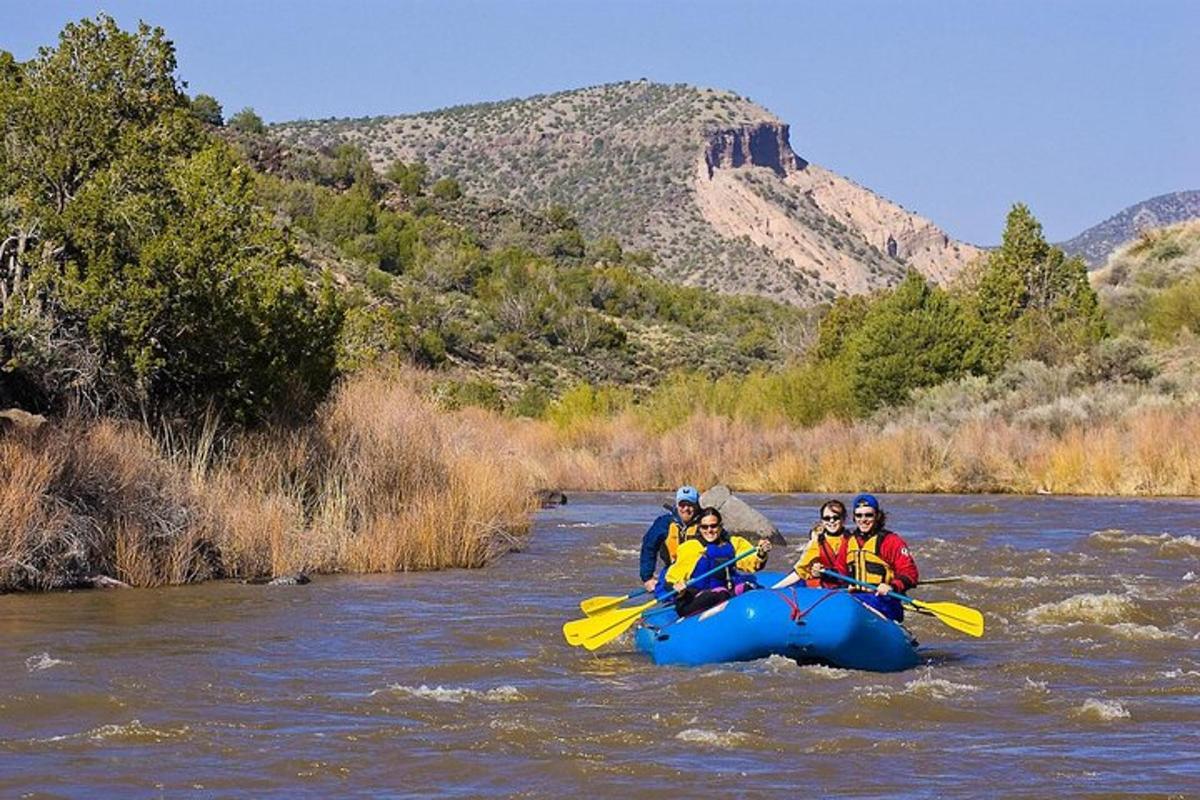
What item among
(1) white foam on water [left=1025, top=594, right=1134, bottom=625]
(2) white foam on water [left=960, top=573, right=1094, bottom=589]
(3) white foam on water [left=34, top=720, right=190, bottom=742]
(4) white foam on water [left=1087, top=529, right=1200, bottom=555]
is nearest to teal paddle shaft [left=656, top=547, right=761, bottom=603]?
(1) white foam on water [left=1025, top=594, right=1134, bottom=625]

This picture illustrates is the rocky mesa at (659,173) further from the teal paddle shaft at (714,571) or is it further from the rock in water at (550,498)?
the teal paddle shaft at (714,571)

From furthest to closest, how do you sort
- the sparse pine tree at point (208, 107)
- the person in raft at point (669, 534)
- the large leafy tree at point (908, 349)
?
the sparse pine tree at point (208, 107), the large leafy tree at point (908, 349), the person in raft at point (669, 534)

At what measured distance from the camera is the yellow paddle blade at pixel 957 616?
13344 millimetres

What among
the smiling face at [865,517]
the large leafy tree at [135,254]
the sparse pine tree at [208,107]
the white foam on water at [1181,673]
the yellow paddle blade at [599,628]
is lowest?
the white foam on water at [1181,673]

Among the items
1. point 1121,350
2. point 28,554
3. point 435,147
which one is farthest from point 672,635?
point 435,147

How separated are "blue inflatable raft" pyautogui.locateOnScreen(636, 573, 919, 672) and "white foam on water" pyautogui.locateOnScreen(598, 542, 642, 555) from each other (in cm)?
866

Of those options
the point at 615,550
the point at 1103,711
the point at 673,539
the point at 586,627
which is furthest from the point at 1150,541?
the point at 1103,711

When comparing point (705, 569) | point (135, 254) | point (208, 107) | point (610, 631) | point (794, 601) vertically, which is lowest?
point (610, 631)

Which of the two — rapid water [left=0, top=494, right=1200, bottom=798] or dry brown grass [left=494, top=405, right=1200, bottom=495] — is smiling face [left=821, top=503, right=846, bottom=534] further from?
dry brown grass [left=494, top=405, right=1200, bottom=495]

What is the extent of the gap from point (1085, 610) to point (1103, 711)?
4.97 m

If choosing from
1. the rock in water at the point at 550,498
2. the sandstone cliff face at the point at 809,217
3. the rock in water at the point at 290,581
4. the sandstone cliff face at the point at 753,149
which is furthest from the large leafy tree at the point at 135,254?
the sandstone cliff face at the point at 753,149

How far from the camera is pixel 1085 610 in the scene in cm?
1592

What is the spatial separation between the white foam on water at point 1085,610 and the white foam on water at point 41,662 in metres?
8.08

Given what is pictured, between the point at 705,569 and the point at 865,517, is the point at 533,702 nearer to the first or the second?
the point at 705,569
